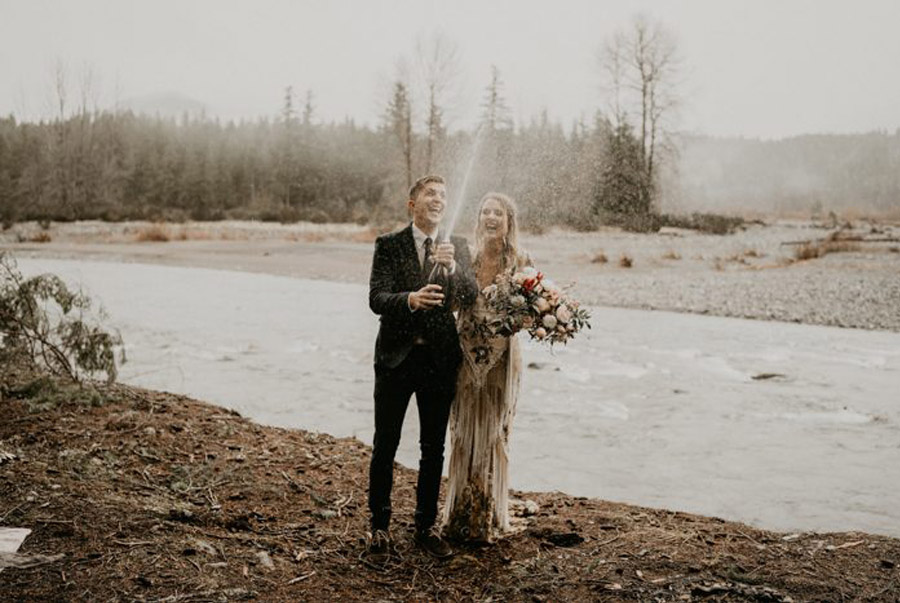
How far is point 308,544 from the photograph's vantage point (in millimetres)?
4250

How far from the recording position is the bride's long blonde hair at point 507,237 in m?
4.31

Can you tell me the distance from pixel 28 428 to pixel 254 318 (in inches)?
335

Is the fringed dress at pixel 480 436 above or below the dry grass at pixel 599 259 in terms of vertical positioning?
below

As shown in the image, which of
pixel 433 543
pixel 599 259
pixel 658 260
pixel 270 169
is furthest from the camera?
pixel 270 169

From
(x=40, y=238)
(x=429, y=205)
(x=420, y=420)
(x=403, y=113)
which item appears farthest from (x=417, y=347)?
(x=40, y=238)

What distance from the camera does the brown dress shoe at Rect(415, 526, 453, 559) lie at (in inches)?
163

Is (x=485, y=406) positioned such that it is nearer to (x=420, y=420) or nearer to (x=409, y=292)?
(x=420, y=420)

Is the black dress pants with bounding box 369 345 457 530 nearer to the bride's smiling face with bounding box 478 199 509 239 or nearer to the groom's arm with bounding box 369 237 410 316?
the groom's arm with bounding box 369 237 410 316

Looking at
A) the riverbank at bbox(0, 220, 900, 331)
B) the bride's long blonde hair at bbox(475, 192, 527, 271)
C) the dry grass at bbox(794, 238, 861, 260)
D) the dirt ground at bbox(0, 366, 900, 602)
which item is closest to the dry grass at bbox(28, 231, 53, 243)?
Answer: the riverbank at bbox(0, 220, 900, 331)

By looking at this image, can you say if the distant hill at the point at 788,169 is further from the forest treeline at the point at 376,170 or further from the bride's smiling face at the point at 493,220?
the bride's smiling face at the point at 493,220

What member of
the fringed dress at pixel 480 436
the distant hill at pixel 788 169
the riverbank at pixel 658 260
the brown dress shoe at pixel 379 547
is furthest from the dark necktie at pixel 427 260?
the distant hill at pixel 788 169

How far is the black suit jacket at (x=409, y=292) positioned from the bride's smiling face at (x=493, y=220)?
0.27m

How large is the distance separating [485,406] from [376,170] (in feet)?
258

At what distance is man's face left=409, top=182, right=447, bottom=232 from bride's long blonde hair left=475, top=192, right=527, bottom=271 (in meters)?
0.39
